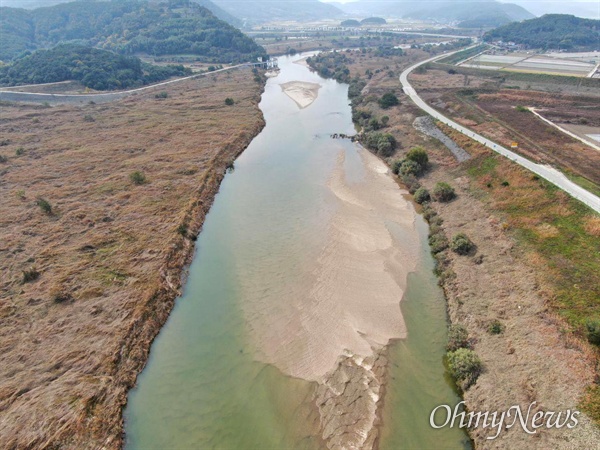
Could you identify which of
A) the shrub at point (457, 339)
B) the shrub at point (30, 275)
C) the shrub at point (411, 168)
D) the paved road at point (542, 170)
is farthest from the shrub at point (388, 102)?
the shrub at point (30, 275)

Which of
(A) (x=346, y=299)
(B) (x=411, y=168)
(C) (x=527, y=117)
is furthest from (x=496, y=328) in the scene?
(C) (x=527, y=117)

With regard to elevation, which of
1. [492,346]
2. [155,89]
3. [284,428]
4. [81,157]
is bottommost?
[284,428]

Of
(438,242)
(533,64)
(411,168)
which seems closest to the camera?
(438,242)

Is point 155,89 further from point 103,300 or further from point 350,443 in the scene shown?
point 350,443

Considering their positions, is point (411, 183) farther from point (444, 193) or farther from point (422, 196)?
point (444, 193)

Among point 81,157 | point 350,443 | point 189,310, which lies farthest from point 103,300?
point 81,157

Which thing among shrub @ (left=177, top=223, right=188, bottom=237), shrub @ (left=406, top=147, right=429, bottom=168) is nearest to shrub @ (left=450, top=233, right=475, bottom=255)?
shrub @ (left=406, top=147, right=429, bottom=168)

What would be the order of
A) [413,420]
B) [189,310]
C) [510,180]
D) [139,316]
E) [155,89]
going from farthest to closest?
[155,89] → [510,180] → [189,310] → [139,316] → [413,420]
